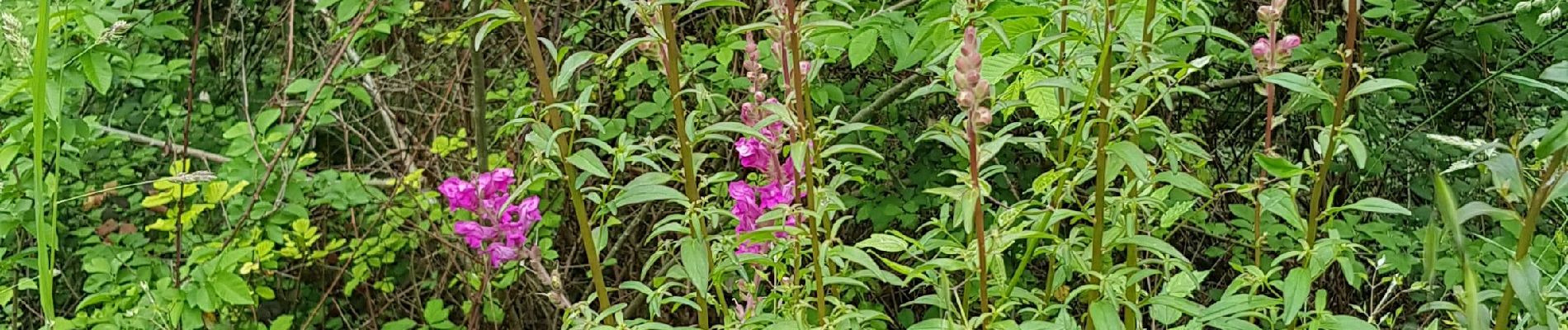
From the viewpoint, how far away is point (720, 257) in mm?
1568

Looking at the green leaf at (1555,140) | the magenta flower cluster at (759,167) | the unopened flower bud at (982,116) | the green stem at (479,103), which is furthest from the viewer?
the green stem at (479,103)

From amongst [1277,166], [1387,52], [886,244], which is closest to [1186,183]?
[1277,166]

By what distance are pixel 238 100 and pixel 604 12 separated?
1.17 meters

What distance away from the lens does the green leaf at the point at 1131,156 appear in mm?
1153

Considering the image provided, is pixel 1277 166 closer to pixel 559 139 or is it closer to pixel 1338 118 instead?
pixel 1338 118

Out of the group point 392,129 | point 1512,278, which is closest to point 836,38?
point 1512,278

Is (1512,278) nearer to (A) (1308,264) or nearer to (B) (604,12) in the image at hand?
(A) (1308,264)

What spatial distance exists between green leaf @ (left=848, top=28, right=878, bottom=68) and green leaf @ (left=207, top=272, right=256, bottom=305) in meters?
1.30

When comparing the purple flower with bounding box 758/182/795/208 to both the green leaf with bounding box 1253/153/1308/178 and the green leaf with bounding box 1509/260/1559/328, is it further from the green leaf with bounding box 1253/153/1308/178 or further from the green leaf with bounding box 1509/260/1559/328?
the green leaf with bounding box 1509/260/1559/328

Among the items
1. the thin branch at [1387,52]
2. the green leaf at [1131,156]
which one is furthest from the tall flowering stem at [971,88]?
the thin branch at [1387,52]

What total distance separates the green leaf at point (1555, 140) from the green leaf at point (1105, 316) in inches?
17.4

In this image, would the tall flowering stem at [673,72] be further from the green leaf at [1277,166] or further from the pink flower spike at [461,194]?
the pink flower spike at [461,194]


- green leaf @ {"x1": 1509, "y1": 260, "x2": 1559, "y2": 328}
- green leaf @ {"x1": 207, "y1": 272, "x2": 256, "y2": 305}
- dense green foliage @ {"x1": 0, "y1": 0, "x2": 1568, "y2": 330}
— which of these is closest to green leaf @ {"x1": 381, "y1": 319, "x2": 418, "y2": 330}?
dense green foliage @ {"x1": 0, "y1": 0, "x2": 1568, "y2": 330}

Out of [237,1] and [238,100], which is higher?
[237,1]
